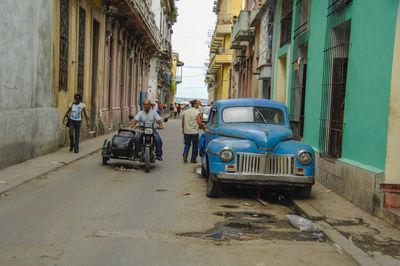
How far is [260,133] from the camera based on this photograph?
7945 mm

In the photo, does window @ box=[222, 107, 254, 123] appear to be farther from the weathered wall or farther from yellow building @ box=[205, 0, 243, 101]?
yellow building @ box=[205, 0, 243, 101]

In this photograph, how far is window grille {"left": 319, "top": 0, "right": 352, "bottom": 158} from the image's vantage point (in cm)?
935

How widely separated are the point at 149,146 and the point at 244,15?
1555 centimetres

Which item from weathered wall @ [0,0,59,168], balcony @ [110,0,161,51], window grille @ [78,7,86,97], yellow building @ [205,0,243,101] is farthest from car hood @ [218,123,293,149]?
yellow building @ [205,0,243,101]

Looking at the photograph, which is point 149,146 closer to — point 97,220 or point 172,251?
point 97,220

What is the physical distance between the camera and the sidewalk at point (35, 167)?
870cm

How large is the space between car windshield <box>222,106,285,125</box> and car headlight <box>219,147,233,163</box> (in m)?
1.46

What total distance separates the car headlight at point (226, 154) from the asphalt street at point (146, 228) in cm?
72

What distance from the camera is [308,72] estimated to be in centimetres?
1159

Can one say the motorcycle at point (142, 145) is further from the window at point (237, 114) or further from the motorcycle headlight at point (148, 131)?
the window at point (237, 114)

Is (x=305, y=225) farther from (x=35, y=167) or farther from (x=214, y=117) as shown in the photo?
(x=35, y=167)

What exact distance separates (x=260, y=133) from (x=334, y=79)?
8.93ft

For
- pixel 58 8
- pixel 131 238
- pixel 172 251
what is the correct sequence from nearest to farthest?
pixel 172 251
pixel 131 238
pixel 58 8

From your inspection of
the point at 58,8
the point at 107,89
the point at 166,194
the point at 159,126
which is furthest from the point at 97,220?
the point at 107,89
